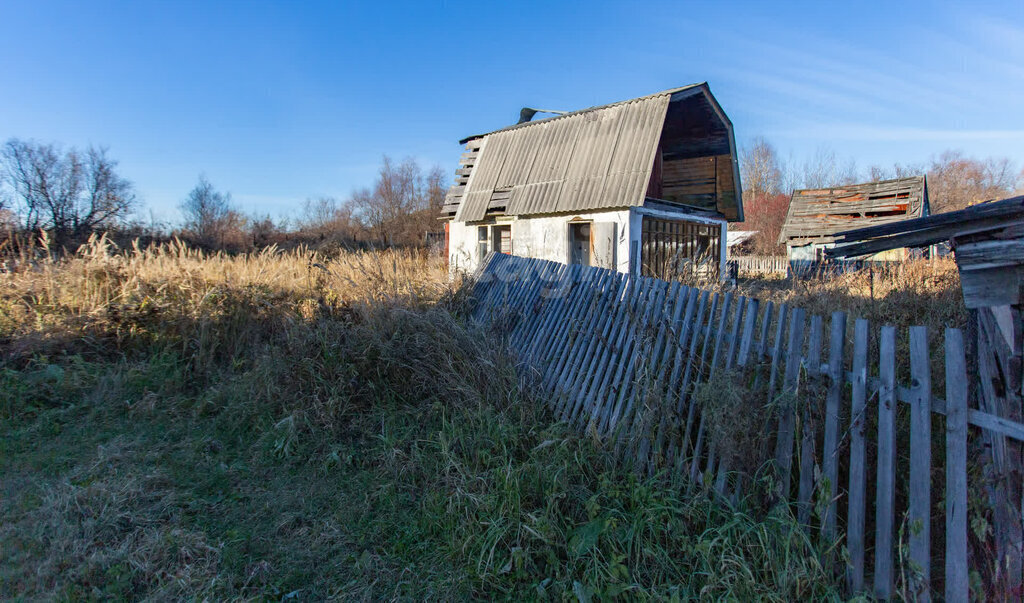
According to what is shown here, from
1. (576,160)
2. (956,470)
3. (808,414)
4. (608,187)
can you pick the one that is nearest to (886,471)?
(956,470)

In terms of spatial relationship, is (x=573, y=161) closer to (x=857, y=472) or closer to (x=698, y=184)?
(x=698, y=184)

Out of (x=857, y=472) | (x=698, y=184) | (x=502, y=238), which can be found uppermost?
(x=698, y=184)

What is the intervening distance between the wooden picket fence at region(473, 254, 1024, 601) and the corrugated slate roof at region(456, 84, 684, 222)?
24.5 ft

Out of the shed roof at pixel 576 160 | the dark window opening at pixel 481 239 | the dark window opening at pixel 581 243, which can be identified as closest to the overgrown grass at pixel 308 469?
the shed roof at pixel 576 160

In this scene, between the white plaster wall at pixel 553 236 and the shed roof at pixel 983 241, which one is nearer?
the shed roof at pixel 983 241

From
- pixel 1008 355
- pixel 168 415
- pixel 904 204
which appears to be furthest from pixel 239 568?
pixel 904 204

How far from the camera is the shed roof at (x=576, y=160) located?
11.0m

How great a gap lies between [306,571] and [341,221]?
34259mm

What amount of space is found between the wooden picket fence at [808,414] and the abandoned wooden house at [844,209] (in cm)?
2024

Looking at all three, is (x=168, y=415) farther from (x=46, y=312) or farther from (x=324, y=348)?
(x=46, y=312)

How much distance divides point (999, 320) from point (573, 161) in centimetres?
1093

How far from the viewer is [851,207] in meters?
21.1

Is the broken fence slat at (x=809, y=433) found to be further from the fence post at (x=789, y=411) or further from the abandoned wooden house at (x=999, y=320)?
the abandoned wooden house at (x=999, y=320)

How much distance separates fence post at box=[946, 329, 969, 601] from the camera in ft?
6.24
